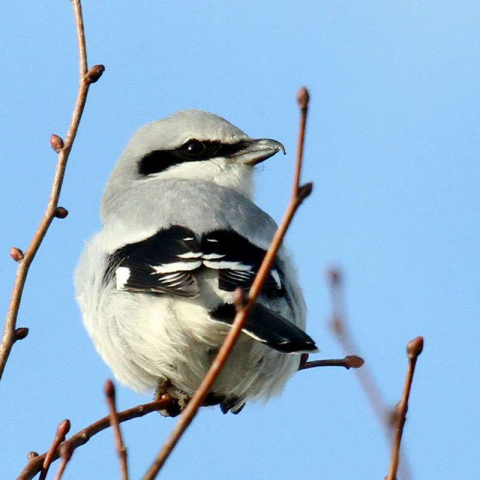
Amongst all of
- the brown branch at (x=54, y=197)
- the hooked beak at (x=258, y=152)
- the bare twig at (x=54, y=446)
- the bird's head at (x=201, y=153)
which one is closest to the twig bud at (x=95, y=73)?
the brown branch at (x=54, y=197)

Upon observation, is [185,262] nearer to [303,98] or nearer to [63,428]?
[63,428]

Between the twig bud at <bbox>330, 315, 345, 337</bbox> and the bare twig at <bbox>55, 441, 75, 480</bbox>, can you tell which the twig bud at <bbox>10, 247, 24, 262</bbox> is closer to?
the bare twig at <bbox>55, 441, 75, 480</bbox>

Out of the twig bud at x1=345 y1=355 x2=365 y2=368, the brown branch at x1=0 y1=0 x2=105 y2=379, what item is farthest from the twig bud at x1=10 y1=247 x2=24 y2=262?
the twig bud at x1=345 y1=355 x2=365 y2=368

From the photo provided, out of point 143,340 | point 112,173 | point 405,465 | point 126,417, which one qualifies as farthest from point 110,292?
point 405,465

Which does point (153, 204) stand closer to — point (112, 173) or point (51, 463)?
point (112, 173)

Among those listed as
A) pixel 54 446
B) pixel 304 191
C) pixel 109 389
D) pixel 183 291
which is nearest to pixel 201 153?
pixel 183 291
